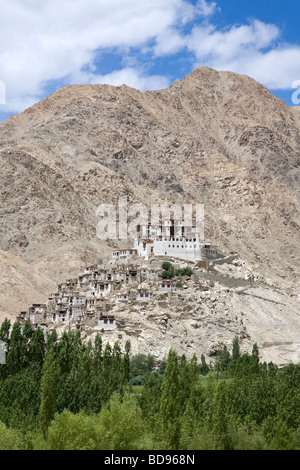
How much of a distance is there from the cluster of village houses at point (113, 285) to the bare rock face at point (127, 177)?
42.8ft

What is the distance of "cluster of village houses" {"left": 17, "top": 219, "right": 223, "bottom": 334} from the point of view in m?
75.9

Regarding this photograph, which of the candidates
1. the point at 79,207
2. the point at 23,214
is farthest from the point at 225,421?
the point at 79,207

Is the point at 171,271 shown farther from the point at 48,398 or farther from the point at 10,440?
the point at 10,440

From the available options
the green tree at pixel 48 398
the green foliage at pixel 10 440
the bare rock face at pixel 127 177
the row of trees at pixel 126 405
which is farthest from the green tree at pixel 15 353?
the bare rock face at pixel 127 177

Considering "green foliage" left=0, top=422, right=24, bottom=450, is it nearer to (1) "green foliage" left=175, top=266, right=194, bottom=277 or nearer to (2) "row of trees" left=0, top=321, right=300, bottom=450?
(2) "row of trees" left=0, top=321, right=300, bottom=450

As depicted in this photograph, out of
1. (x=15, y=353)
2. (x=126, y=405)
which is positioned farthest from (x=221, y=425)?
(x=15, y=353)

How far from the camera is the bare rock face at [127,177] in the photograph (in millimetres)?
121438

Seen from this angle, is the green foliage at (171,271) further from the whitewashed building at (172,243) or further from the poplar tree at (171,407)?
the poplar tree at (171,407)

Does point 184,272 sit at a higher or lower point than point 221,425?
higher

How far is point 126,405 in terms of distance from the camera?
37.9 meters

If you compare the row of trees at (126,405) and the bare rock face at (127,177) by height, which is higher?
the bare rock face at (127,177)

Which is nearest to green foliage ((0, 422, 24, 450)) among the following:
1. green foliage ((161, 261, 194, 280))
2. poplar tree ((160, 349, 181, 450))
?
poplar tree ((160, 349, 181, 450))

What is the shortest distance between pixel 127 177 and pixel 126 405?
12510cm

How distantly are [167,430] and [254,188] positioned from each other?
136 meters
